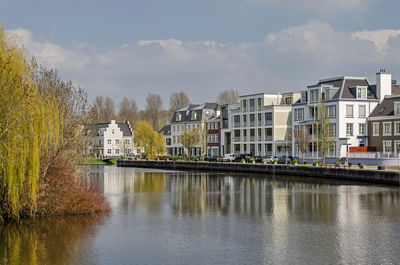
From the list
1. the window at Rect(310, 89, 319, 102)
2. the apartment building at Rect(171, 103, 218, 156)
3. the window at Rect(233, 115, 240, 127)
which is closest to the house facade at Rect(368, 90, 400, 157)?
the window at Rect(310, 89, 319, 102)

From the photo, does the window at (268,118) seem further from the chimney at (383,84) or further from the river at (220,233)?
the river at (220,233)

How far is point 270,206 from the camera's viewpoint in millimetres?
39031

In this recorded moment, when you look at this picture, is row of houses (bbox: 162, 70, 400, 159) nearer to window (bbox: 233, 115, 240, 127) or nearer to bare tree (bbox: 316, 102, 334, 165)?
window (bbox: 233, 115, 240, 127)

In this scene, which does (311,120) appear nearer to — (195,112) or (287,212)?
(195,112)

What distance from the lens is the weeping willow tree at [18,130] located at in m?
26.5

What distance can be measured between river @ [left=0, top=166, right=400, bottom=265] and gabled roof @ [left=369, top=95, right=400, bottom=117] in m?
36.1

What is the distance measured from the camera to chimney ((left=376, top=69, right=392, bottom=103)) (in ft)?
265

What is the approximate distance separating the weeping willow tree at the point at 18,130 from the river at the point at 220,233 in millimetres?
1917

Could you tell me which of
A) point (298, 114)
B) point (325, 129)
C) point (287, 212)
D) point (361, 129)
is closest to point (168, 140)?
point (298, 114)

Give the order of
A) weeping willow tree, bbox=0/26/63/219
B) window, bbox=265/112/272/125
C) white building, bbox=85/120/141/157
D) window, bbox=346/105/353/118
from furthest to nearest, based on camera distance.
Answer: white building, bbox=85/120/141/157 < window, bbox=265/112/272/125 < window, bbox=346/105/353/118 < weeping willow tree, bbox=0/26/63/219

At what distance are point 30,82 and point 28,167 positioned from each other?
440 cm

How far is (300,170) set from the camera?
2702 inches

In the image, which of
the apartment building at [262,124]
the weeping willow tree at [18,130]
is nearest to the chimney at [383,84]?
the apartment building at [262,124]

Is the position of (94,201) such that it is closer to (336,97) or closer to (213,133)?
(336,97)
